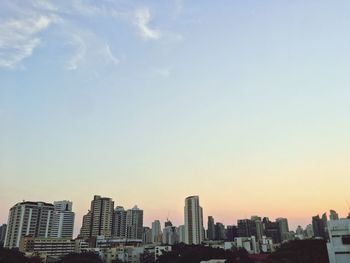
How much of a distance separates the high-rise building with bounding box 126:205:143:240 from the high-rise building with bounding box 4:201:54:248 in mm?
51045

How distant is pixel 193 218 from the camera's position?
151 meters

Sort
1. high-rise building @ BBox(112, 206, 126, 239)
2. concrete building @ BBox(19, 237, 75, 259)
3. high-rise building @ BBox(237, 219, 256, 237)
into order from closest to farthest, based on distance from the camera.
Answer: concrete building @ BBox(19, 237, 75, 259) → high-rise building @ BBox(112, 206, 126, 239) → high-rise building @ BBox(237, 219, 256, 237)

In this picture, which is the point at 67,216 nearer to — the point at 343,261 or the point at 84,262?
the point at 84,262

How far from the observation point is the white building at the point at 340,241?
47562 mm

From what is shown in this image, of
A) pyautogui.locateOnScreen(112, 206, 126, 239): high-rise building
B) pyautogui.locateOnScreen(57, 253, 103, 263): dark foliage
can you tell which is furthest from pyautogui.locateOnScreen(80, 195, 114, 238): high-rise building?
pyautogui.locateOnScreen(57, 253, 103, 263): dark foliage

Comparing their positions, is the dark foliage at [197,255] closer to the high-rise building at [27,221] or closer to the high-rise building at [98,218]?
the high-rise building at [27,221]

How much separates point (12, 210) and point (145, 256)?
50.7m

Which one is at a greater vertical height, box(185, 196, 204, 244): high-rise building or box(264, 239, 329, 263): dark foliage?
box(185, 196, 204, 244): high-rise building

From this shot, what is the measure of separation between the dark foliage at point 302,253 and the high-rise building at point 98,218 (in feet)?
317

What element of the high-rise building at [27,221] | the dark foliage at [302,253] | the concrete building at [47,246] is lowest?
the dark foliage at [302,253]

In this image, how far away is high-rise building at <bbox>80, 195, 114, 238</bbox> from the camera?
15175 centimetres

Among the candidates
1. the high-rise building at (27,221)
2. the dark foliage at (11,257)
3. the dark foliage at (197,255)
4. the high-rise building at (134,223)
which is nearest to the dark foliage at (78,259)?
the dark foliage at (11,257)

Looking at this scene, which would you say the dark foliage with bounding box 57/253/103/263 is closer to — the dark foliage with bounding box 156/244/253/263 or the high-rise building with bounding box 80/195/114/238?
the dark foliage with bounding box 156/244/253/263

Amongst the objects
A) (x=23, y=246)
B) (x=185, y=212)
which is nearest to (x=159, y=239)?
A: (x=185, y=212)
